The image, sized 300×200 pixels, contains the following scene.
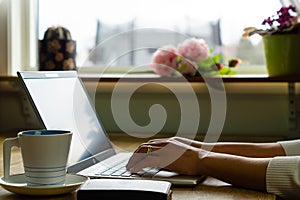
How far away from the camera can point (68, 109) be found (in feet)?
4.62

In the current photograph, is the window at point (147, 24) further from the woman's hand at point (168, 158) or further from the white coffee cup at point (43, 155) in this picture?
the white coffee cup at point (43, 155)

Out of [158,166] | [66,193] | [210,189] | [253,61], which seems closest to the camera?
[66,193]

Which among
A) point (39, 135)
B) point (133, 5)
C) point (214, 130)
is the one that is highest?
point (133, 5)

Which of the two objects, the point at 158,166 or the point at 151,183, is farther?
the point at 158,166

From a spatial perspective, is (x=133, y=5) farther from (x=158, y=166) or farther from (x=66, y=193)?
(x=66, y=193)

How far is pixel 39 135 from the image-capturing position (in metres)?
0.98

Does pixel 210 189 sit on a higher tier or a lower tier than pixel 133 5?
lower

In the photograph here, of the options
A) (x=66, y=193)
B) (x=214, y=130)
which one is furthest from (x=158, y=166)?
(x=214, y=130)

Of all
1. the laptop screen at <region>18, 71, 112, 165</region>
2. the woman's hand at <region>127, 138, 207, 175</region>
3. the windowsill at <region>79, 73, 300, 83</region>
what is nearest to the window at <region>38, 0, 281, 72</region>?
the windowsill at <region>79, 73, 300, 83</region>

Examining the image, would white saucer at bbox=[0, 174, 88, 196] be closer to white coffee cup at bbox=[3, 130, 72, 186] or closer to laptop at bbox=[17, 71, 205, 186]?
white coffee cup at bbox=[3, 130, 72, 186]

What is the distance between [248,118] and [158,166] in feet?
3.03

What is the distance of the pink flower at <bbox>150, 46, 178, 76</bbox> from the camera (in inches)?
83.0

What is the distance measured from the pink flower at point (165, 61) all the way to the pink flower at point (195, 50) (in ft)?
0.13

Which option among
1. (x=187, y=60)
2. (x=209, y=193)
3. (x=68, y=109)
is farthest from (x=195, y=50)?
(x=209, y=193)
